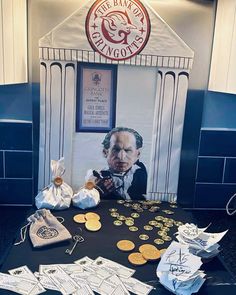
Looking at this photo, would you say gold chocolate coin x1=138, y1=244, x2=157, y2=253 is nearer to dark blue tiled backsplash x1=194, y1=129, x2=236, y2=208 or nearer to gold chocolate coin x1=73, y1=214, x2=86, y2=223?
gold chocolate coin x1=73, y1=214, x2=86, y2=223

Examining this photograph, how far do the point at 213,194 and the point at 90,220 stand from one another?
582mm

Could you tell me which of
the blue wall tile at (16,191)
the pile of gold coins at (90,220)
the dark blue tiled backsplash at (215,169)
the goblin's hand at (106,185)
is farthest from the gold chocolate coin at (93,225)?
the dark blue tiled backsplash at (215,169)

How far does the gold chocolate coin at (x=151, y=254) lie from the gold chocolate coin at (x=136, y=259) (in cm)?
1

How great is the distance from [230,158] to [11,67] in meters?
0.92

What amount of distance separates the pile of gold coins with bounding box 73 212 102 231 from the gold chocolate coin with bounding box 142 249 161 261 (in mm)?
196

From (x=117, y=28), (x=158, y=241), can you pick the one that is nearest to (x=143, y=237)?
(x=158, y=241)

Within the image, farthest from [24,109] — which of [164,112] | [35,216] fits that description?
[164,112]

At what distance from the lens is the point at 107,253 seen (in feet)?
2.91

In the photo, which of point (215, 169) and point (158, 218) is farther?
point (215, 169)

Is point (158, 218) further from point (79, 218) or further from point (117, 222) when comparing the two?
point (79, 218)

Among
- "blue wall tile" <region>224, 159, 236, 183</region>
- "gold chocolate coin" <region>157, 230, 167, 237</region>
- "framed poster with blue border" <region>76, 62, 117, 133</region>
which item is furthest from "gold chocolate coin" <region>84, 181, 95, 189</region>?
"blue wall tile" <region>224, 159, 236, 183</region>

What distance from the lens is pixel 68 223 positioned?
1.05 meters

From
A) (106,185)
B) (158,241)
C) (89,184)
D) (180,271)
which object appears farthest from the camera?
(106,185)

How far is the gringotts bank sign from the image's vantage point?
1.12 meters
